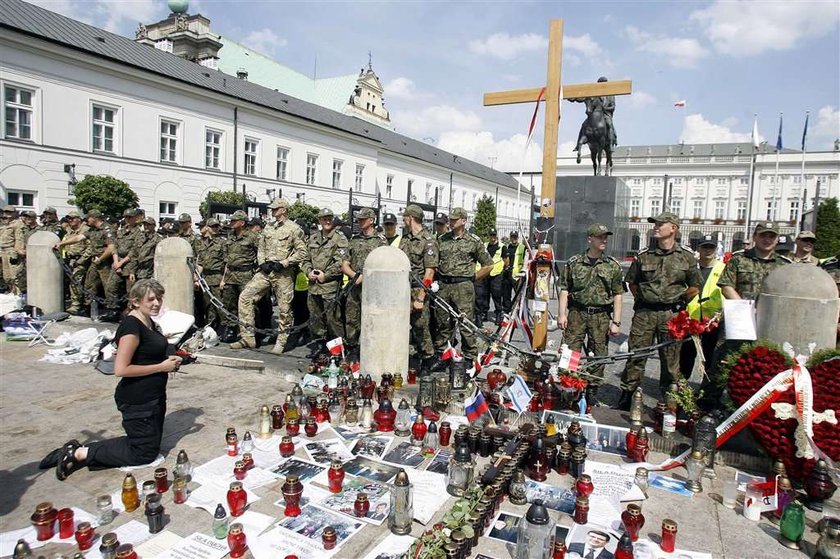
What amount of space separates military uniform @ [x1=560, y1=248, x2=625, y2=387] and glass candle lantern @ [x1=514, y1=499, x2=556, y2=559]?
3285mm

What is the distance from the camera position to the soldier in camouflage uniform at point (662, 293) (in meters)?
5.95

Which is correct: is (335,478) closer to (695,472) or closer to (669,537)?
(669,537)

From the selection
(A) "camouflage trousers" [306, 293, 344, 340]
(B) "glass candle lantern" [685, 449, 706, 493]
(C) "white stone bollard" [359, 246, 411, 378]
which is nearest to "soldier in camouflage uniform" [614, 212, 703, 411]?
(B) "glass candle lantern" [685, 449, 706, 493]

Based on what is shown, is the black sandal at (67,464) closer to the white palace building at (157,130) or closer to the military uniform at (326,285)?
the military uniform at (326,285)

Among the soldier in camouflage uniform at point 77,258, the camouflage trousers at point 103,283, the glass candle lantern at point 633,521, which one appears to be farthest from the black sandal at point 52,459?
the soldier in camouflage uniform at point 77,258

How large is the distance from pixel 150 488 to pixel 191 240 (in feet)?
25.5

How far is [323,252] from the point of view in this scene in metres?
8.22

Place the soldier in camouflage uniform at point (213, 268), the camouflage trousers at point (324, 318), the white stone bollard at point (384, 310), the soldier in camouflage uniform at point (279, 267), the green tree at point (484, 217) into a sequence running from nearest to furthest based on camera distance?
the white stone bollard at point (384, 310), the camouflage trousers at point (324, 318), the soldier in camouflage uniform at point (279, 267), the soldier in camouflage uniform at point (213, 268), the green tree at point (484, 217)

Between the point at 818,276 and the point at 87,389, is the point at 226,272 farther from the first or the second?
the point at 818,276

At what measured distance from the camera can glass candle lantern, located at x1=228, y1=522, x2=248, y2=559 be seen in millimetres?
3166

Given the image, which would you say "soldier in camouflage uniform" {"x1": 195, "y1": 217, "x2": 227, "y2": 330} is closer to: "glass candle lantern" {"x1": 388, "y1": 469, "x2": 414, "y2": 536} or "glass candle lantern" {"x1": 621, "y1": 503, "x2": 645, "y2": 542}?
"glass candle lantern" {"x1": 388, "y1": 469, "x2": 414, "y2": 536}

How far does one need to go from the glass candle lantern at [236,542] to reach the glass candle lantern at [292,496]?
48cm

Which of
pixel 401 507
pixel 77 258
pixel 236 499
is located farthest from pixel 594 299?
pixel 77 258

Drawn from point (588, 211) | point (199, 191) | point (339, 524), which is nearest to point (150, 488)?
point (339, 524)
